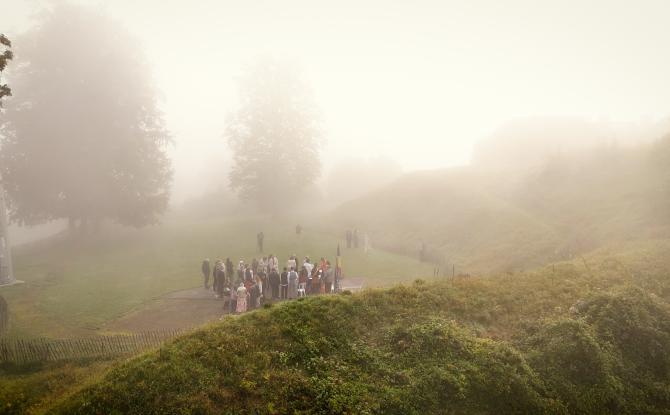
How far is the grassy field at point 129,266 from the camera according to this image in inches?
807

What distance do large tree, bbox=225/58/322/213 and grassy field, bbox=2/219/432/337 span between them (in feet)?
14.5

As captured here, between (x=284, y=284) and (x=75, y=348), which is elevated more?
(x=75, y=348)

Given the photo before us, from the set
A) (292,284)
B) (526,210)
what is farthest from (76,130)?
(526,210)

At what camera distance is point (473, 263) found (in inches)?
1123

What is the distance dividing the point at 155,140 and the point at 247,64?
14.7 metres

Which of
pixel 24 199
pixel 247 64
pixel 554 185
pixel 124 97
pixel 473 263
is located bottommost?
pixel 473 263

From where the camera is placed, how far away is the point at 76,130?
36656mm

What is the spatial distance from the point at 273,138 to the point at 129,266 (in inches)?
821

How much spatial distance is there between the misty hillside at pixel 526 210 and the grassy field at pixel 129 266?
510 centimetres

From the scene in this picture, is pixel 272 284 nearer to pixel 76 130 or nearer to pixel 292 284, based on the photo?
pixel 292 284

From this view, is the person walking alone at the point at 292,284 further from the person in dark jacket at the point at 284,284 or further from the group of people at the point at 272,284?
the person in dark jacket at the point at 284,284

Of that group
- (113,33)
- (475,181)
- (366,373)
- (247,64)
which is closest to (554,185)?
(475,181)

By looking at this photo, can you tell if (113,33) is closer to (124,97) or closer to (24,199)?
(124,97)

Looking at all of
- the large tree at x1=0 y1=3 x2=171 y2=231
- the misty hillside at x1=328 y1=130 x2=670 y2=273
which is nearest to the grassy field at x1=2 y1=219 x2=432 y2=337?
the large tree at x1=0 y1=3 x2=171 y2=231
